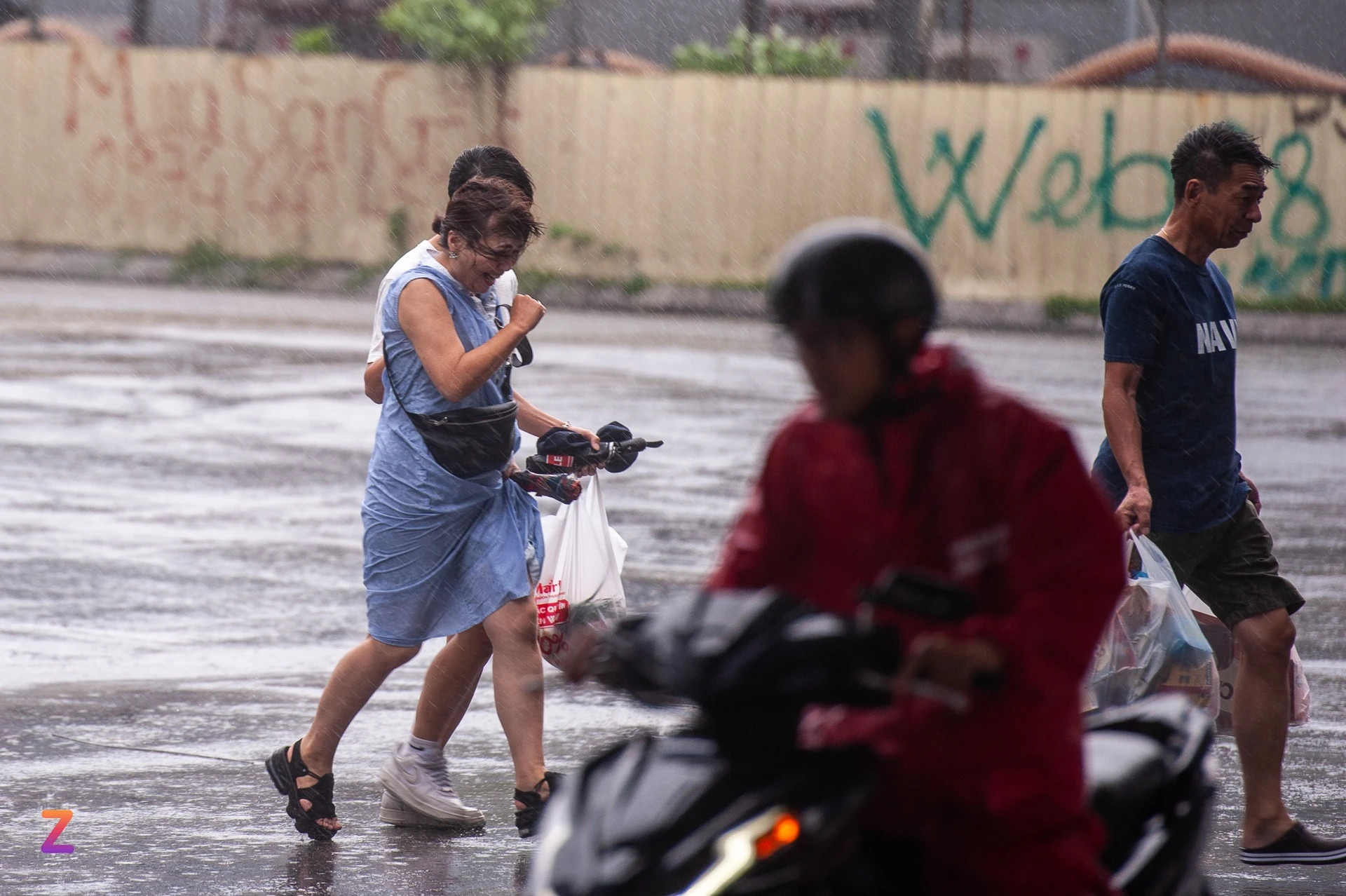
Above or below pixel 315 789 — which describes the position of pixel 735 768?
above

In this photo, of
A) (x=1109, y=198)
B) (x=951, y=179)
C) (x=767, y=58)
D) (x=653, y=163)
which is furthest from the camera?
(x=767, y=58)

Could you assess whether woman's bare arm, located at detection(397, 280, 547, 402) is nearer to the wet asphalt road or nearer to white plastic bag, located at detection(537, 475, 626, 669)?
white plastic bag, located at detection(537, 475, 626, 669)

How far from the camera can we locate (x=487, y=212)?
4988mm

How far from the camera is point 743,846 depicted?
229 centimetres

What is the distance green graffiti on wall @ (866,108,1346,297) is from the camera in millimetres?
21891

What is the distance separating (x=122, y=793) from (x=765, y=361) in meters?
11.9

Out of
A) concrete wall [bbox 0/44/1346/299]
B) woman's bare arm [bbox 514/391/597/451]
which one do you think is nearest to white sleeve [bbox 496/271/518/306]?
woman's bare arm [bbox 514/391/597/451]

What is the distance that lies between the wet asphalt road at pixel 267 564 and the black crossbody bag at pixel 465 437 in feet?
3.32

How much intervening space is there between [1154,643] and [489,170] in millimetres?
2128

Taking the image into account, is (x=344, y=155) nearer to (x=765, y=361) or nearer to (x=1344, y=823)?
(x=765, y=361)

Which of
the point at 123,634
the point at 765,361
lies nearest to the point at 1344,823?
the point at 123,634

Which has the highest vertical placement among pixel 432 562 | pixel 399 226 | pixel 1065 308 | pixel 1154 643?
pixel 432 562

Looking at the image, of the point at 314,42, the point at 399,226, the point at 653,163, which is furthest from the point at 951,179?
the point at 314,42

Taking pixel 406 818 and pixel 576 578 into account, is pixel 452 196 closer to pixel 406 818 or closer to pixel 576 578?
pixel 576 578
